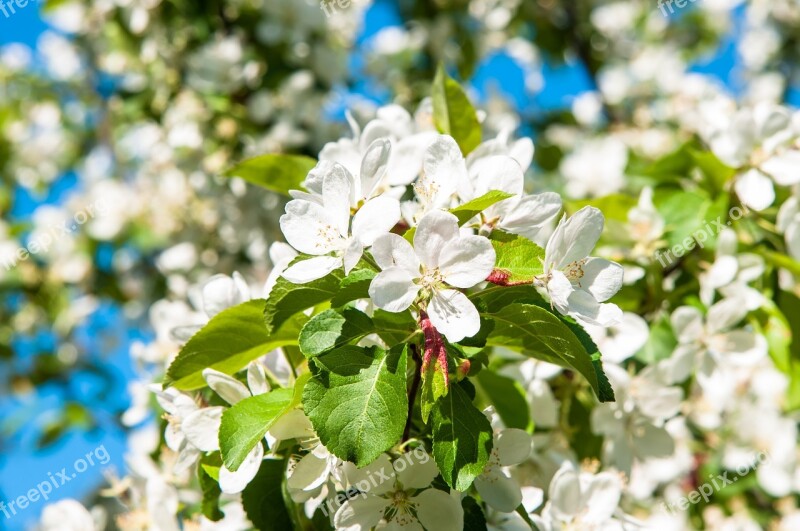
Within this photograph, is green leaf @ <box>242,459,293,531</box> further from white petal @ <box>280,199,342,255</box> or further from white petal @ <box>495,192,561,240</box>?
white petal @ <box>495,192,561,240</box>

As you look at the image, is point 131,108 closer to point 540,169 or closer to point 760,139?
point 540,169

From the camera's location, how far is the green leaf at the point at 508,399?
1450 millimetres

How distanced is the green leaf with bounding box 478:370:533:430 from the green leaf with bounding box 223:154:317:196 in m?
0.57

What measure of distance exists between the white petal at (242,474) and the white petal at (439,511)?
254 mm

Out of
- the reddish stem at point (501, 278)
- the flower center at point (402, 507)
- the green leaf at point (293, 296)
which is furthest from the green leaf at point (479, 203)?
the flower center at point (402, 507)

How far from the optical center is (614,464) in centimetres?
167

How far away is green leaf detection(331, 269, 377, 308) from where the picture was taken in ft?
3.51

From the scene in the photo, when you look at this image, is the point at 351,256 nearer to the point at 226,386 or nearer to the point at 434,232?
the point at 434,232

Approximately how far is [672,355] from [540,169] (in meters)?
2.12

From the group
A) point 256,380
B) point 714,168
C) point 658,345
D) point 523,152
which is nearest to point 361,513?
point 256,380

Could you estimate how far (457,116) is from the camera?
1539 mm

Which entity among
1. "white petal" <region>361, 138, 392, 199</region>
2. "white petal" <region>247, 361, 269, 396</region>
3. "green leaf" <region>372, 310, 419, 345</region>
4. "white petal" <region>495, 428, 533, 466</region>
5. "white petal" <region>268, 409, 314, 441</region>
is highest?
"white petal" <region>361, 138, 392, 199</region>

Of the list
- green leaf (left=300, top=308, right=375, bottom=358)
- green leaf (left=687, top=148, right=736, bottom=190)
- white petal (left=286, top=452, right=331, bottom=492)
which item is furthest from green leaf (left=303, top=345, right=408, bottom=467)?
green leaf (left=687, top=148, right=736, bottom=190)

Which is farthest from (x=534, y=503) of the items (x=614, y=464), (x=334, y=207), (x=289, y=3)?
(x=289, y=3)
